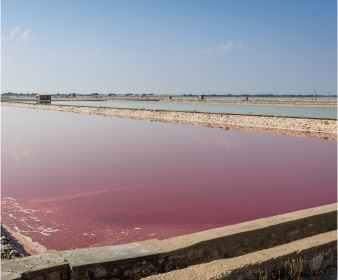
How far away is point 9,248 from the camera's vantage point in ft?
18.9

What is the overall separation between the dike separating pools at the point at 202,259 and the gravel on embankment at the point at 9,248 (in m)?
1.78

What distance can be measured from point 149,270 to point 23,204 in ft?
16.9

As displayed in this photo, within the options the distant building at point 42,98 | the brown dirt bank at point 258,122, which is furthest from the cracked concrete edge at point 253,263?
the distant building at point 42,98

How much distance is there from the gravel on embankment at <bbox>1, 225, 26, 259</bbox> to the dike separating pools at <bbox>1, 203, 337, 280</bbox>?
178cm

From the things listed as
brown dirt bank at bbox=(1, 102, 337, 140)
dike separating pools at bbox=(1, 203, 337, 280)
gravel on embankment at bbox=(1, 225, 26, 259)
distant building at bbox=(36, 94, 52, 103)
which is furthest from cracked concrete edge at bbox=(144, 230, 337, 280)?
distant building at bbox=(36, 94, 52, 103)

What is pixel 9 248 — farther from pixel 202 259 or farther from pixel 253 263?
pixel 253 263

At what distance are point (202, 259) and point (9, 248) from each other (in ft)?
10.4

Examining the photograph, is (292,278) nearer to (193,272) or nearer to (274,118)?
(193,272)

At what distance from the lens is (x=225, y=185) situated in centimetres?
1001

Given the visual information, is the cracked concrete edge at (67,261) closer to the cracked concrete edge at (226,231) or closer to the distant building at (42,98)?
the cracked concrete edge at (226,231)

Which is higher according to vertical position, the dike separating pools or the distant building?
the distant building

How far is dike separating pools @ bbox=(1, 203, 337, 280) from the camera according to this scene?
3785 millimetres

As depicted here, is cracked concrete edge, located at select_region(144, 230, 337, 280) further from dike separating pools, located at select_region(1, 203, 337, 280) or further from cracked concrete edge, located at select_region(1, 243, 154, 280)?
cracked concrete edge, located at select_region(1, 243, 154, 280)

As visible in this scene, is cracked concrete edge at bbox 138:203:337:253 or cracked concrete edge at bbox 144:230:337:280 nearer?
cracked concrete edge at bbox 144:230:337:280
